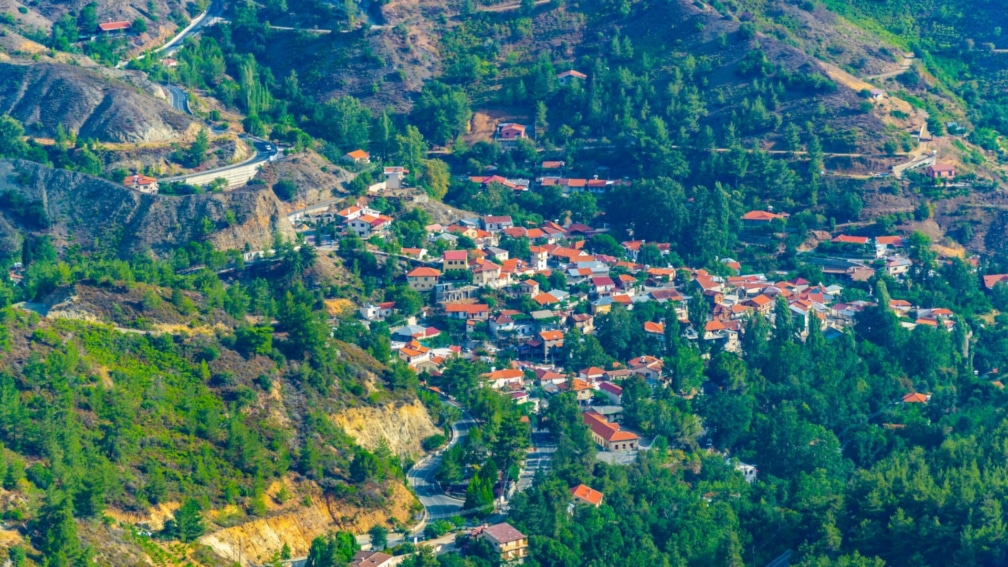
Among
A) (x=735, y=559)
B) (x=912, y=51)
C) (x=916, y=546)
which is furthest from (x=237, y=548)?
(x=912, y=51)

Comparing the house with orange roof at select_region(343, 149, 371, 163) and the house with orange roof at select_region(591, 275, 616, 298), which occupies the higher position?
the house with orange roof at select_region(343, 149, 371, 163)

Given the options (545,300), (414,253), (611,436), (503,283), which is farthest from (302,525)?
(414,253)

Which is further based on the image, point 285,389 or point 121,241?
point 121,241

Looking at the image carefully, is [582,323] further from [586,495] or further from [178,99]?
[178,99]

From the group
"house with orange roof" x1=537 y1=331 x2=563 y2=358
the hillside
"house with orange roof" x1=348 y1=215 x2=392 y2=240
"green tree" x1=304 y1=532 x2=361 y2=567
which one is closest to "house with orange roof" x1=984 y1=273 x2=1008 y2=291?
"house with orange roof" x1=537 y1=331 x2=563 y2=358

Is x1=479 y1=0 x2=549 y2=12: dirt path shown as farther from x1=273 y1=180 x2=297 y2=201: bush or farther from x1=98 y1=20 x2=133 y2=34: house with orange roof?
x1=273 y1=180 x2=297 y2=201: bush

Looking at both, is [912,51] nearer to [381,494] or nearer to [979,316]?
[979,316]
